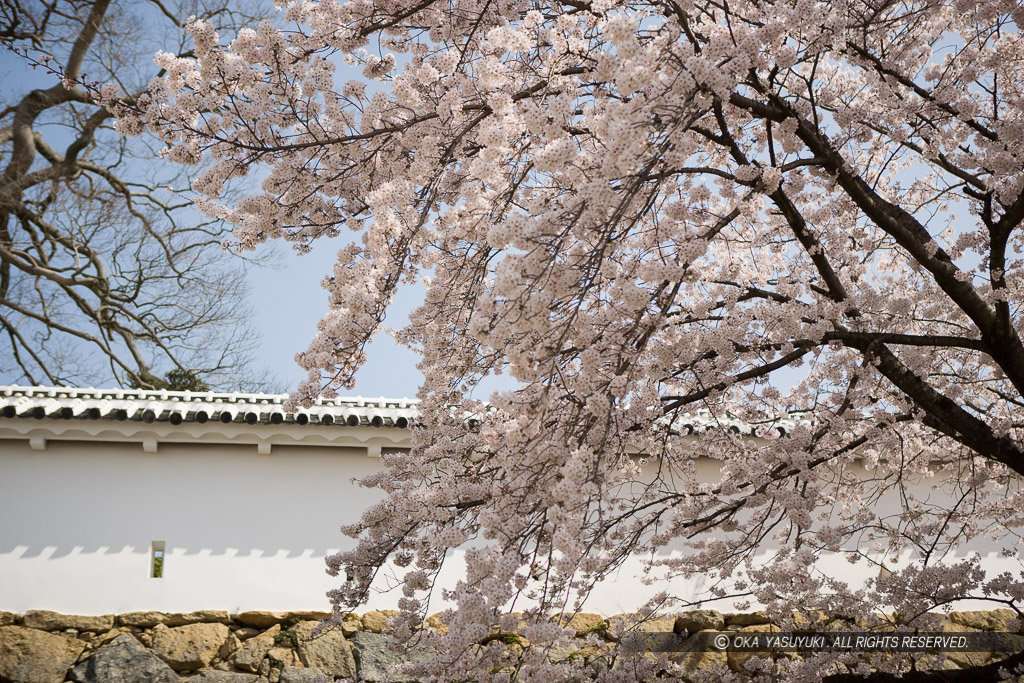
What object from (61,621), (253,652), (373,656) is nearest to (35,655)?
(61,621)

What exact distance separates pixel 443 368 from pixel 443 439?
1.09 feet

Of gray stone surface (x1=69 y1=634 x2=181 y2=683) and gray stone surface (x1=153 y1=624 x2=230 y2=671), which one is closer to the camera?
gray stone surface (x1=69 y1=634 x2=181 y2=683)

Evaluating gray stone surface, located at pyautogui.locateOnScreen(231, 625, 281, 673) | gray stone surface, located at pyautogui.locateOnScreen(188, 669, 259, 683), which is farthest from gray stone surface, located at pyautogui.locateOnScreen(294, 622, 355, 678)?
gray stone surface, located at pyautogui.locateOnScreen(188, 669, 259, 683)

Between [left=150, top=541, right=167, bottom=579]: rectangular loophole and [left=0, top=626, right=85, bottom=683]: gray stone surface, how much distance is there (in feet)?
2.22

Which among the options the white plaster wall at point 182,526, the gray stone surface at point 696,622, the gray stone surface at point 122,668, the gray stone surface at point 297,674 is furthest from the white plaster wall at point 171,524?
the gray stone surface at point 696,622

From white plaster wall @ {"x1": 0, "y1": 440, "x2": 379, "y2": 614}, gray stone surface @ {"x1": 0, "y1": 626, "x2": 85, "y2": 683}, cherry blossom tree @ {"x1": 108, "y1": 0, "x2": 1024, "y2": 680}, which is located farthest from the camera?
white plaster wall @ {"x1": 0, "y1": 440, "x2": 379, "y2": 614}

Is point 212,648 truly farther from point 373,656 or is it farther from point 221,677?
point 373,656

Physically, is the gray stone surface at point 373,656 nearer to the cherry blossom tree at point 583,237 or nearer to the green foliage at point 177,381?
the cherry blossom tree at point 583,237

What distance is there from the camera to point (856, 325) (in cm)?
381

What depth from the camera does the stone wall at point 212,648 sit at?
20.0ft

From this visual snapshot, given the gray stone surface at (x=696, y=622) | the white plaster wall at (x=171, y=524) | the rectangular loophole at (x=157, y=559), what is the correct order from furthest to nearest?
1. the gray stone surface at (x=696, y=622)
2. the rectangular loophole at (x=157, y=559)
3. the white plaster wall at (x=171, y=524)

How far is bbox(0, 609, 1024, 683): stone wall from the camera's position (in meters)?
6.09

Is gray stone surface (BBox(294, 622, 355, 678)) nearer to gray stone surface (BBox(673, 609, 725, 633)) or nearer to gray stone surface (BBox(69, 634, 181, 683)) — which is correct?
gray stone surface (BBox(69, 634, 181, 683))

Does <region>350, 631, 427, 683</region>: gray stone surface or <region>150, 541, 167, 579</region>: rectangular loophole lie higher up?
<region>150, 541, 167, 579</region>: rectangular loophole
